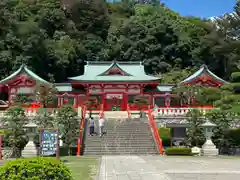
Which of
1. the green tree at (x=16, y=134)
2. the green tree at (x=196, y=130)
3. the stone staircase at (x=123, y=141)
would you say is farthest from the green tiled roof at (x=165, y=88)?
the green tree at (x=16, y=134)

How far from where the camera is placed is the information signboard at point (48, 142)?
16.0 m

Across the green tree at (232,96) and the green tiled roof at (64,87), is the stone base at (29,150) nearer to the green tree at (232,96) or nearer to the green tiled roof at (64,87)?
the green tree at (232,96)

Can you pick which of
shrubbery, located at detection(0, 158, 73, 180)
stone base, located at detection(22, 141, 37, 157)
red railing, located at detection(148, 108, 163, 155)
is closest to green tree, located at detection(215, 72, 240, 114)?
red railing, located at detection(148, 108, 163, 155)

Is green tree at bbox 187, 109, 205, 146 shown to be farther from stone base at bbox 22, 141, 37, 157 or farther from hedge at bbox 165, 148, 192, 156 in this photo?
stone base at bbox 22, 141, 37, 157

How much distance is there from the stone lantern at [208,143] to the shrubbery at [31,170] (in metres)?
18.0

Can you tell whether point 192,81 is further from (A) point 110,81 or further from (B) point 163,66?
(B) point 163,66

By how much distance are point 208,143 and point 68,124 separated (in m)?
8.91

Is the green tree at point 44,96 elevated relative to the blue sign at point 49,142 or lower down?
elevated

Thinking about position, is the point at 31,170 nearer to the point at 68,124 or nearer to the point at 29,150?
the point at 29,150

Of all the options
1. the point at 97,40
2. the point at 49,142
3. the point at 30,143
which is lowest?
the point at 30,143

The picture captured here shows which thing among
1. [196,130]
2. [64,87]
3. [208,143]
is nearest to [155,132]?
[196,130]

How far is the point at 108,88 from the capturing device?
46.2 metres

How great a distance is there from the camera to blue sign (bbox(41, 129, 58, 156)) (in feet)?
52.5

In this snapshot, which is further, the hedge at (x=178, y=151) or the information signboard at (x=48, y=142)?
the hedge at (x=178, y=151)
